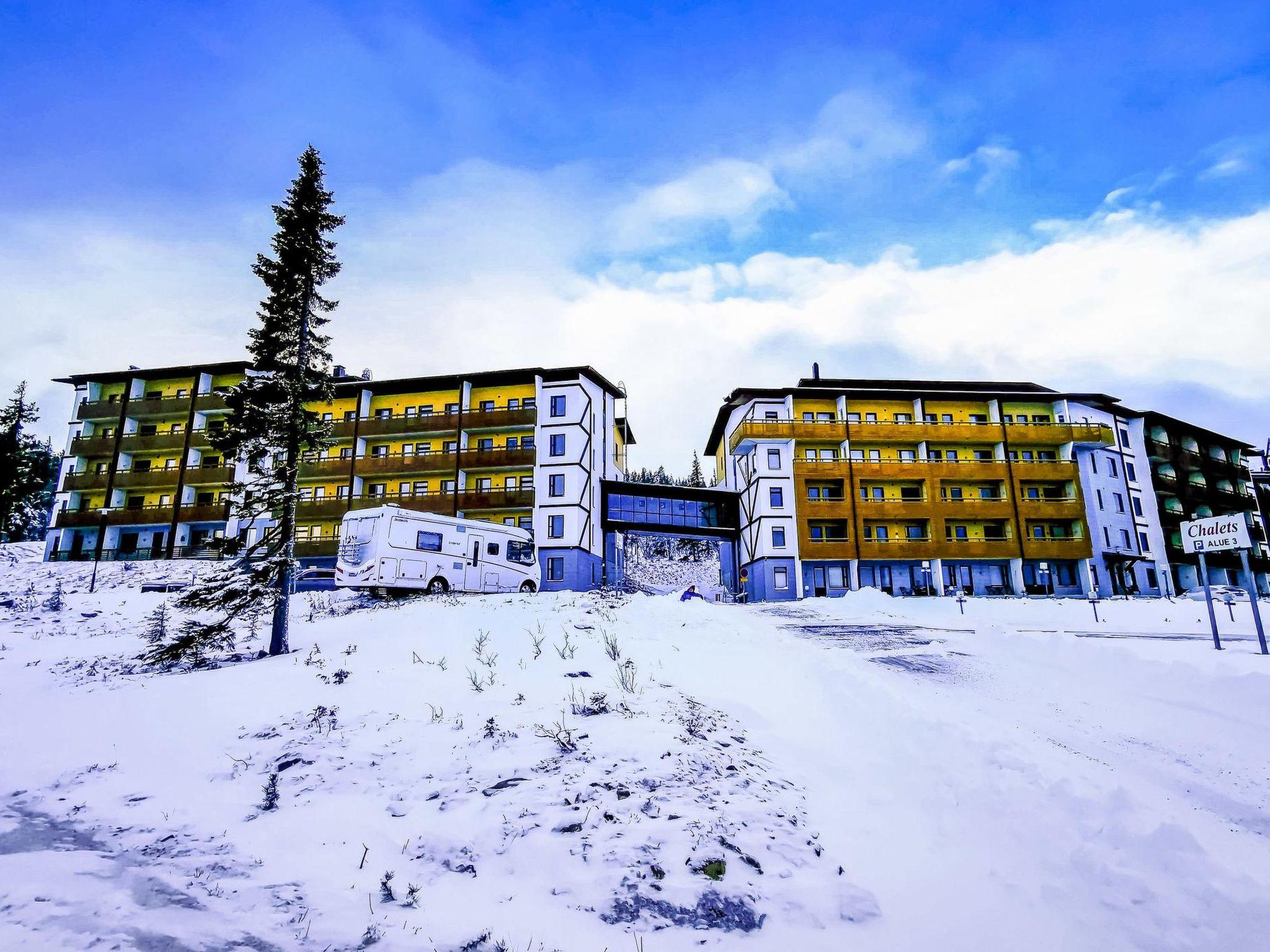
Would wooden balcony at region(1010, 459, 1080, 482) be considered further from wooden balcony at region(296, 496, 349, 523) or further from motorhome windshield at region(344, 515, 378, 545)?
wooden balcony at region(296, 496, 349, 523)

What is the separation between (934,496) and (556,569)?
1067 inches

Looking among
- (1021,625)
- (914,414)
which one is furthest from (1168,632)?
(914,414)

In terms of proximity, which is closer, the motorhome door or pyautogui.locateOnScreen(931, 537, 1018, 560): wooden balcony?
the motorhome door

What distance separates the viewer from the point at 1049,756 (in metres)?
6.40

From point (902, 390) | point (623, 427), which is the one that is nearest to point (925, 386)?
point (902, 390)

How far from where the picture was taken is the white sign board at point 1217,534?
12.2 metres

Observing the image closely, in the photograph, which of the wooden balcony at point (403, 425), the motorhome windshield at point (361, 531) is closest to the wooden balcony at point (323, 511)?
the wooden balcony at point (403, 425)

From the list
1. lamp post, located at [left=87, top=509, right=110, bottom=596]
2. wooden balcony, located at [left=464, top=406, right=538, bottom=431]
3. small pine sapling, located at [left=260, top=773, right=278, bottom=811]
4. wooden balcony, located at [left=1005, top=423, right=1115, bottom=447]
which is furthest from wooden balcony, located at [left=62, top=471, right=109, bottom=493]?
wooden balcony, located at [left=1005, top=423, right=1115, bottom=447]

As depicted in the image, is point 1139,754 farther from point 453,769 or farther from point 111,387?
point 111,387

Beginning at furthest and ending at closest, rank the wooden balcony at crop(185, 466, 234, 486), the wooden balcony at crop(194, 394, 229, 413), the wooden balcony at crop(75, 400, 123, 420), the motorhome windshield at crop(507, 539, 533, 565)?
1. the wooden balcony at crop(75, 400, 123, 420)
2. the wooden balcony at crop(194, 394, 229, 413)
3. the wooden balcony at crop(185, 466, 234, 486)
4. the motorhome windshield at crop(507, 539, 533, 565)

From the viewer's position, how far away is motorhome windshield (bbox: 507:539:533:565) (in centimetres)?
2978

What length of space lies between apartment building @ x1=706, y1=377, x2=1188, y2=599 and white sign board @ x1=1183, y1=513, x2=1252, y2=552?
30.5m

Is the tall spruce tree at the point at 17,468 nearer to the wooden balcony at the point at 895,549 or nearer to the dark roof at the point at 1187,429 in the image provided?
the wooden balcony at the point at 895,549

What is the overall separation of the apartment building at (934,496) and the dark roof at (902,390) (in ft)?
0.59
